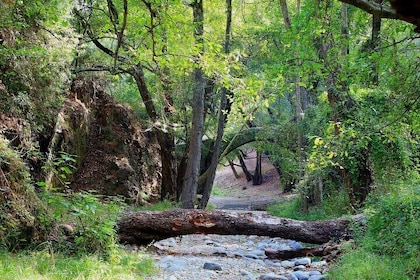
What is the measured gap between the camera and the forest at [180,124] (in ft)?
14.5

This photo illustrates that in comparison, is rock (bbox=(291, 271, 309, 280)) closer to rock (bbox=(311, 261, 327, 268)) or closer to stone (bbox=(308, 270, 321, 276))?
stone (bbox=(308, 270, 321, 276))

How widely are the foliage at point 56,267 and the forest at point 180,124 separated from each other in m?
0.02

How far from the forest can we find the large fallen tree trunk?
3cm

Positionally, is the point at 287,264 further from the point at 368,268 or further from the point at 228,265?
the point at 368,268

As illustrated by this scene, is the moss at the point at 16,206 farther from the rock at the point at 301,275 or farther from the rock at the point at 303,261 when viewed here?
the rock at the point at 303,261

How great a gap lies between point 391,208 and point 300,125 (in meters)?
6.34

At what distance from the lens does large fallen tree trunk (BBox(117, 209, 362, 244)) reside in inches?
246

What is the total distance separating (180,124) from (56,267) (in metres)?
7.50

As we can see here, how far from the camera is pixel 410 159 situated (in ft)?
24.5

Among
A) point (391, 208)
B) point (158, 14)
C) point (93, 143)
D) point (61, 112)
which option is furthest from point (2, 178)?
point (93, 143)

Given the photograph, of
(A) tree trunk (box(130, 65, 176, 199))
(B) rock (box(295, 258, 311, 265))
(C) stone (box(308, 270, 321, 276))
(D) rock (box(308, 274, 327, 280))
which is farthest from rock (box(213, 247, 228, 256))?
(A) tree trunk (box(130, 65, 176, 199))

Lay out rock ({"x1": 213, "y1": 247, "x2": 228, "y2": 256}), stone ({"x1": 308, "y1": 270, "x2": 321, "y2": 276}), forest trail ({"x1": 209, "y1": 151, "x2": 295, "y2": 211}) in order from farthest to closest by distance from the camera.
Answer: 1. forest trail ({"x1": 209, "y1": 151, "x2": 295, "y2": 211})
2. rock ({"x1": 213, "y1": 247, "x2": 228, "y2": 256})
3. stone ({"x1": 308, "y1": 270, "x2": 321, "y2": 276})

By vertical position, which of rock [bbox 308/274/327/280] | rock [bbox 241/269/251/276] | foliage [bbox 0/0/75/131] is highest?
foliage [bbox 0/0/75/131]

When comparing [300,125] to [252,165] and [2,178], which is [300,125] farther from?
[252,165]
